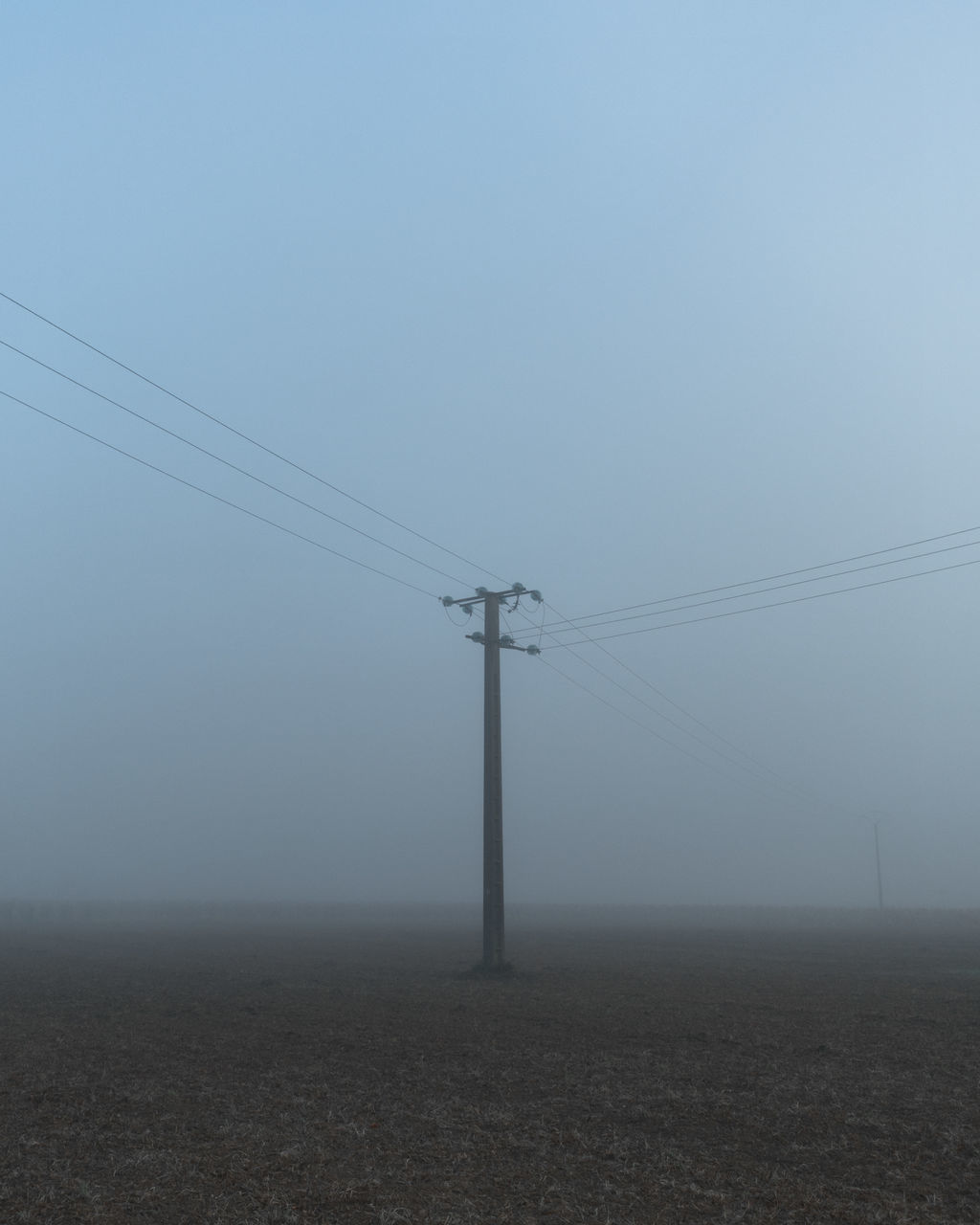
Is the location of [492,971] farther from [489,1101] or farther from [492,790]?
[489,1101]

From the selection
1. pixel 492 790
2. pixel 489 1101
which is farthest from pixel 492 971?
pixel 489 1101

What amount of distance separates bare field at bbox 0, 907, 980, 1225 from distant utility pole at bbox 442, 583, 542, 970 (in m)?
2.24

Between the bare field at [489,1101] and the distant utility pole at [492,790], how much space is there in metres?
2.24

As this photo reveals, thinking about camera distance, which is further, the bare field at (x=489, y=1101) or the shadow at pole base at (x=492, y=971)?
the shadow at pole base at (x=492, y=971)

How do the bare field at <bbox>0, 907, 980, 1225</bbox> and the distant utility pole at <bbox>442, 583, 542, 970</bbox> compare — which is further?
the distant utility pole at <bbox>442, 583, 542, 970</bbox>

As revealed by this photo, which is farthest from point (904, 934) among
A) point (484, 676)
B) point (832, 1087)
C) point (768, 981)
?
point (832, 1087)

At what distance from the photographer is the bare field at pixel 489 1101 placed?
32.7ft

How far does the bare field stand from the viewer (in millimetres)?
9969

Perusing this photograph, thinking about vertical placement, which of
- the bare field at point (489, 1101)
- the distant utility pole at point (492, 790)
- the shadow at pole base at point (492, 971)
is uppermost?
the distant utility pole at point (492, 790)

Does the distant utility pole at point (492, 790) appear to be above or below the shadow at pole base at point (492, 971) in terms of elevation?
above

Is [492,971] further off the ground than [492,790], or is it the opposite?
[492,790]

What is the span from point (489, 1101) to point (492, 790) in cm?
1961

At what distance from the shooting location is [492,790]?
3400 centimetres

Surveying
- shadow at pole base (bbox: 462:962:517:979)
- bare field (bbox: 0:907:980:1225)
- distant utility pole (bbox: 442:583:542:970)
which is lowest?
shadow at pole base (bbox: 462:962:517:979)
